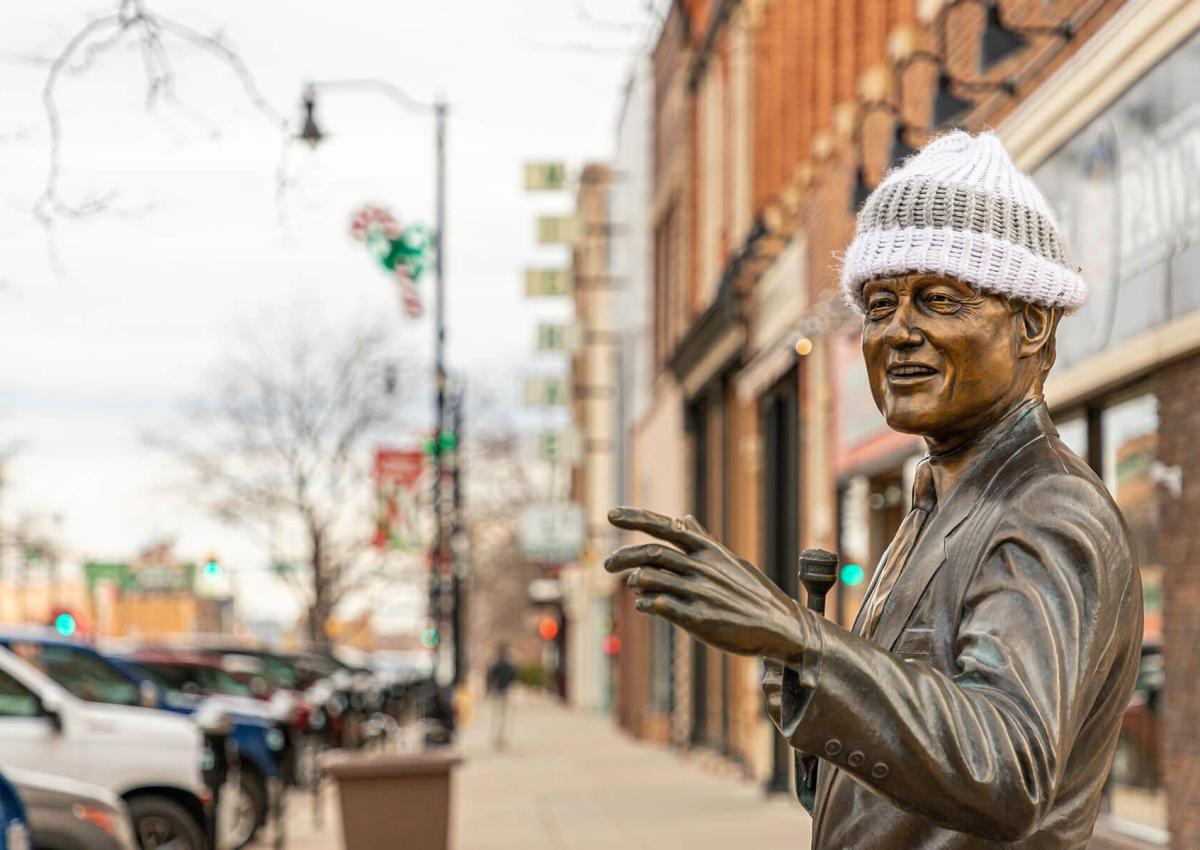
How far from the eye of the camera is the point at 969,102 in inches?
524

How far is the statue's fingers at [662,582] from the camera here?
2.15 meters

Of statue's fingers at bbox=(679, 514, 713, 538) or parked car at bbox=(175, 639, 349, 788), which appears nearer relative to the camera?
statue's fingers at bbox=(679, 514, 713, 538)

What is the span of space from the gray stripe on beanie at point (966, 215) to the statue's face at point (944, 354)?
0.08m

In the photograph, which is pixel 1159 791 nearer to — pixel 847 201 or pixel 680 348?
pixel 847 201

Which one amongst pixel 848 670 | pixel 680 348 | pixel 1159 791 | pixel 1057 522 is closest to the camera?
pixel 848 670

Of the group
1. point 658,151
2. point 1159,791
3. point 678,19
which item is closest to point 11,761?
point 1159,791

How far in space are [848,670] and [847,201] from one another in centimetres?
1543

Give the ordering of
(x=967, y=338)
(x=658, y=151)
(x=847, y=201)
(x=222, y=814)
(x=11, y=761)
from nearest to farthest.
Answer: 1. (x=967, y=338)
2. (x=11, y=761)
3. (x=222, y=814)
4. (x=847, y=201)
5. (x=658, y=151)

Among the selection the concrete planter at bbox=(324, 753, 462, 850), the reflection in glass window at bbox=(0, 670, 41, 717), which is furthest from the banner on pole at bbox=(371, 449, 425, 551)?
the reflection in glass window at bbox=(0, 670, 41, 717)

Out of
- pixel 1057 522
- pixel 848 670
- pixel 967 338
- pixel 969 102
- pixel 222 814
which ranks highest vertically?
pixel 969 102

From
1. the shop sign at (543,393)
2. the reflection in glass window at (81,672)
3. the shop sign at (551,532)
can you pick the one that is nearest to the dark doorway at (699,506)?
the reflection in glass window at (81,672)

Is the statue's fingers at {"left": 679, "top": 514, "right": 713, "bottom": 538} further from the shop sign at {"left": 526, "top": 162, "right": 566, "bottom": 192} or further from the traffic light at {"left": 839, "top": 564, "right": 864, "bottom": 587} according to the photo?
the shop sign at {"left": 526, "top": 162, "right": 566, "bottom": 192}

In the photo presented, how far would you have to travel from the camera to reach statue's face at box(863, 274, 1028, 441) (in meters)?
2.59

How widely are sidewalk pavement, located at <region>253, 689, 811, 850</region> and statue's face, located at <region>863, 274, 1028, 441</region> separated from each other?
44.1ft
